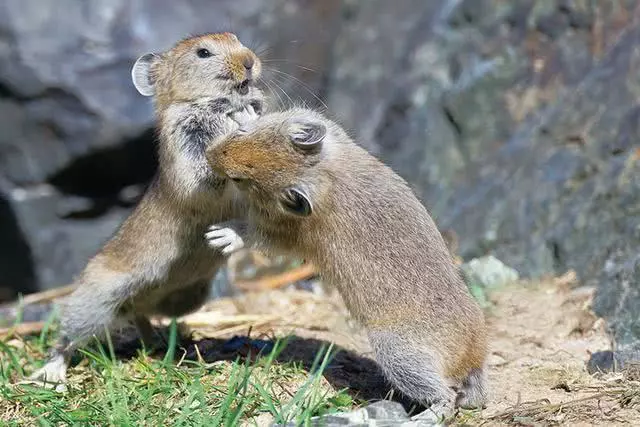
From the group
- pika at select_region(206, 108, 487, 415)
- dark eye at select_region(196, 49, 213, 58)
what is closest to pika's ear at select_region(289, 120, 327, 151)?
pika at select_region(206, 108, 487, 415)

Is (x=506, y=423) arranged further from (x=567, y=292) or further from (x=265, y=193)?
(x=567, y=292)

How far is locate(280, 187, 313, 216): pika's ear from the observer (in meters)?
6.31

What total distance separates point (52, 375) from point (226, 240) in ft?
5.67

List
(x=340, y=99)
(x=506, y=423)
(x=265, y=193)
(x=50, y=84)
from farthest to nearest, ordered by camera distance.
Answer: (x=340, y=99) < (x=50, y=84) < (x=265, y=193) < (x=506, y=423)

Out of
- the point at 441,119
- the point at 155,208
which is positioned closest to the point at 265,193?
the point at 155,208

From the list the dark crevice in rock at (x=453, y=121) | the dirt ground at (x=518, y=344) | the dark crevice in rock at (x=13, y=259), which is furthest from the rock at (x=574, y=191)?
the dark crevice in rock at (x=13, y=259)

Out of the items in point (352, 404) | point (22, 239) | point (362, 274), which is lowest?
point (22, 239)

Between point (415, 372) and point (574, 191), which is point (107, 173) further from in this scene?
point (415, 372)

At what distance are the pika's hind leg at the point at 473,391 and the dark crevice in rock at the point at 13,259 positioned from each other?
25.2ft

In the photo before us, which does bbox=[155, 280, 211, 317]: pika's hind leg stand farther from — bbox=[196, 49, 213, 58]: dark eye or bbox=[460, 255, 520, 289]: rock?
bbox=[460, 255, 520, 289]: rock

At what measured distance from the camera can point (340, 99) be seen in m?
12.6

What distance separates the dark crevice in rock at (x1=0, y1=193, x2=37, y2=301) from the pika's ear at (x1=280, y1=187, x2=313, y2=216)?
6.85 m

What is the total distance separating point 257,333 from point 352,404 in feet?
6.48

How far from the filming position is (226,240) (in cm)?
678
